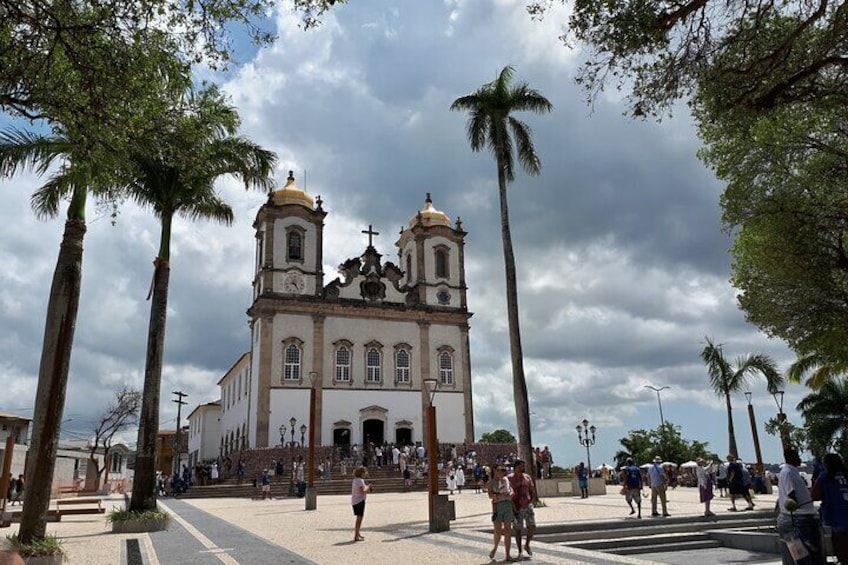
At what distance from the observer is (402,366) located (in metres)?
44.2

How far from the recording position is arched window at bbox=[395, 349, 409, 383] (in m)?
43.8

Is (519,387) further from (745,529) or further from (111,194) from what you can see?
(111,194)

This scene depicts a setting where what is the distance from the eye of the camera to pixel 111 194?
1038cm

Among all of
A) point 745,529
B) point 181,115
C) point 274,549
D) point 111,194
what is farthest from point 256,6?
point 745,529

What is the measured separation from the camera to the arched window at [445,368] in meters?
44.5

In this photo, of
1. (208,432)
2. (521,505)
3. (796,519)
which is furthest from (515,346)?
(208,432)

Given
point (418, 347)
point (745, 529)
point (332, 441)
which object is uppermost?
point (418, 347)

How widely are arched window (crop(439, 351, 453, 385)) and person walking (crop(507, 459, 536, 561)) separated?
34.1 meters

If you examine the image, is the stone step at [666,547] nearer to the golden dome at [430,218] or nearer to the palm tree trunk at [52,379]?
the palm tree trunk at [52,379]

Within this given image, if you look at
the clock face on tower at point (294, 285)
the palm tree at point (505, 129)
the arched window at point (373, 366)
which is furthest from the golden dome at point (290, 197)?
the palm tree at point (505, 129)

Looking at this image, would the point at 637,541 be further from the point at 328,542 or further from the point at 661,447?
the point at 661,447

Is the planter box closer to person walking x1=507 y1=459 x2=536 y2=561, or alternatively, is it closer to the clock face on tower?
person walking x1=507 y1=459 x2=536 y2=561

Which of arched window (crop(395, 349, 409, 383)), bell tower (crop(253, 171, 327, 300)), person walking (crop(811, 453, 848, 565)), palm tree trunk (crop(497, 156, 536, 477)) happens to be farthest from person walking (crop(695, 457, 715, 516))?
bell tower (crop(253, 171, 327, 300))

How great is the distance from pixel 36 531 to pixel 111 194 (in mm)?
4820
